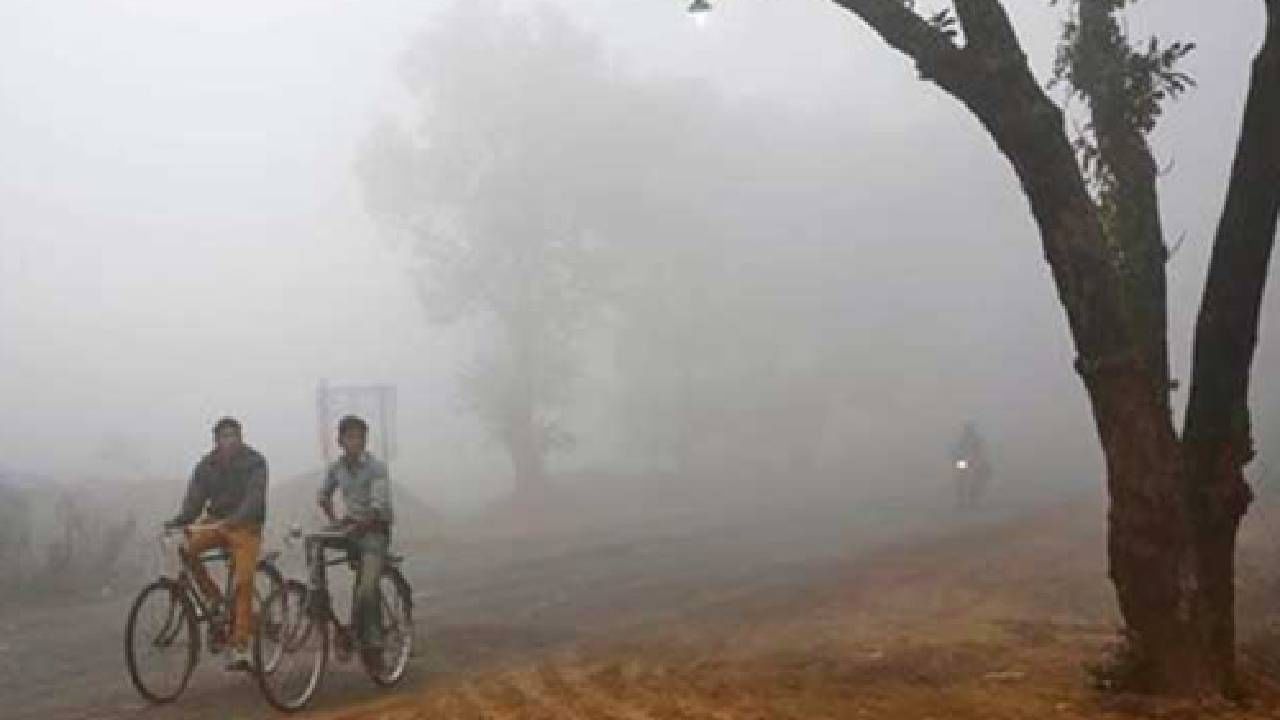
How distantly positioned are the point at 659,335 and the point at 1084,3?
3978cm

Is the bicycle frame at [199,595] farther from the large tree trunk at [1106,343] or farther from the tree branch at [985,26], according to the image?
the tree branch at [985,26]

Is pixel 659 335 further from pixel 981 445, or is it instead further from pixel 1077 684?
pixel 1077 684

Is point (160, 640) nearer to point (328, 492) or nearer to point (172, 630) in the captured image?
point (172, 630)

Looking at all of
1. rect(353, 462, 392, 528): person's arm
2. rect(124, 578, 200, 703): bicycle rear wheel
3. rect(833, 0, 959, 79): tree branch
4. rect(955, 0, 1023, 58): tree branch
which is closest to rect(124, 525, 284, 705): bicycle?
rect(124, 578, 200, 703): bicycle rear wheel

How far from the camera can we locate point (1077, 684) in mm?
11180

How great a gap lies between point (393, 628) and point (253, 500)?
5.51 feet

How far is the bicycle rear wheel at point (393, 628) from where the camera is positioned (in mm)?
12637

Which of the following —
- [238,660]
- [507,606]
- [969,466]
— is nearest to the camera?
[238,660]

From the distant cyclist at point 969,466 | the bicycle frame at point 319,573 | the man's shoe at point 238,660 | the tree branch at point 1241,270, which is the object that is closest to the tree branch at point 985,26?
the tree branch at point 1241,270

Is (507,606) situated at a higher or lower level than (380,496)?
lower

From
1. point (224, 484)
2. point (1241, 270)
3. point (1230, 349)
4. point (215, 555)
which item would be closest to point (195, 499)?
point (224, 484)

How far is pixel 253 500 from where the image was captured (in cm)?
1211

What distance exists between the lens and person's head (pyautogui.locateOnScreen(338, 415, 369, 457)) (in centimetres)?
1288

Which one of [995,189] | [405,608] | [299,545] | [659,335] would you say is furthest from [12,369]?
[405,608]
